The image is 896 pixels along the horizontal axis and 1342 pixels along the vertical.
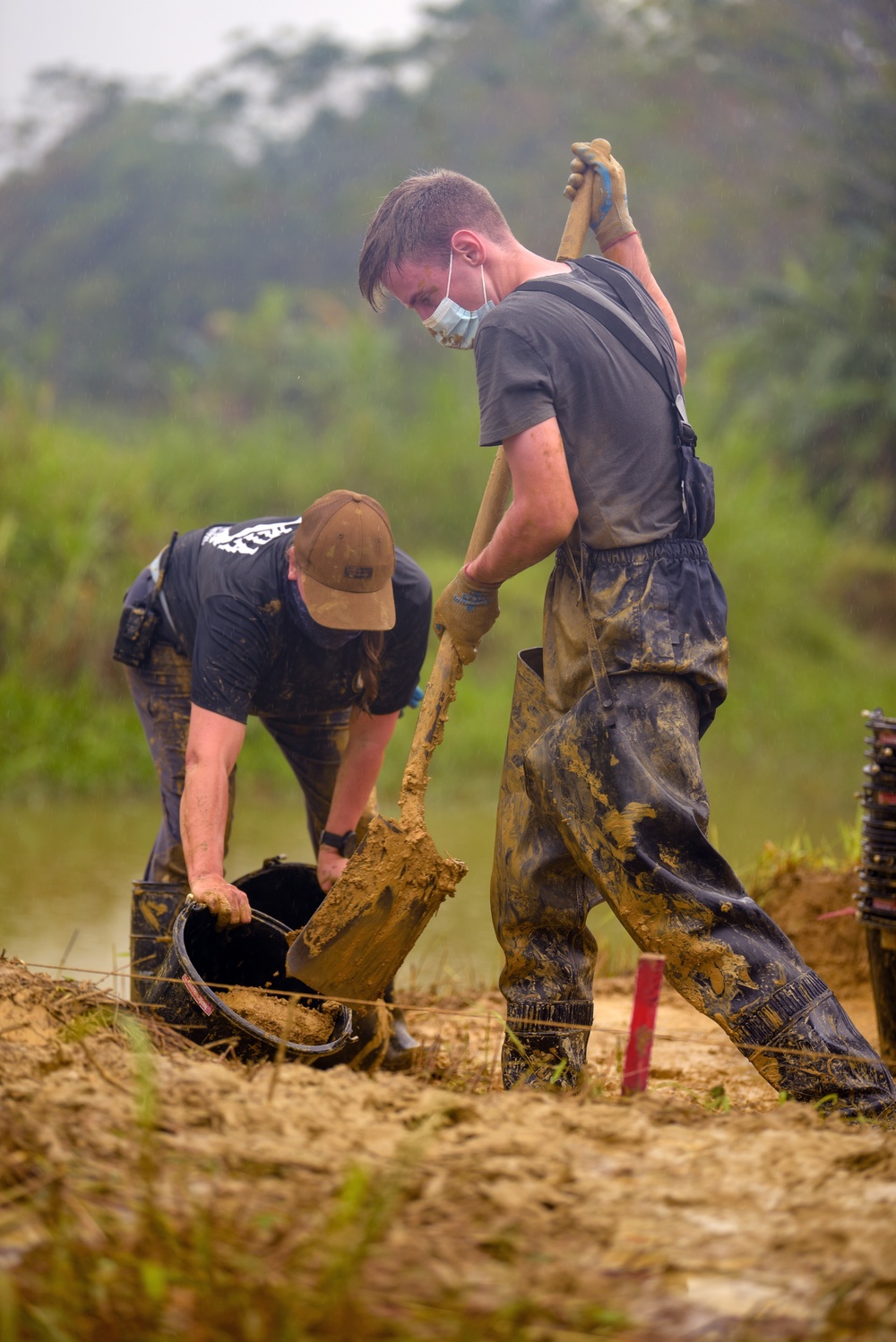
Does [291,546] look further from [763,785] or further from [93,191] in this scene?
[93,191]

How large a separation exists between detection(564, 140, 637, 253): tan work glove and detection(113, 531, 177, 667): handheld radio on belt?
4.45 feet

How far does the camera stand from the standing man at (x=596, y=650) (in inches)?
93.6

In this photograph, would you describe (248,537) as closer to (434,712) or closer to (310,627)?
(310,627)

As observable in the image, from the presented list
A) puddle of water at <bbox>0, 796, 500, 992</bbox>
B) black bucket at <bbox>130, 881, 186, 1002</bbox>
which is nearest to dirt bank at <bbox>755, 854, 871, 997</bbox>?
puddle of water at <bbox>0, 796, 500, 992</bbox>

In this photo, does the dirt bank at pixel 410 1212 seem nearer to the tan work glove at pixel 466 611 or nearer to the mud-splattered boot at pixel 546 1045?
the mud-splattered boot at pixel 546 1045

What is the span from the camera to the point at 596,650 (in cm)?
253

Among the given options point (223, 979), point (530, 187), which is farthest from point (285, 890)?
point (530, 187)

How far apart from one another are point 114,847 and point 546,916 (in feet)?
13.9

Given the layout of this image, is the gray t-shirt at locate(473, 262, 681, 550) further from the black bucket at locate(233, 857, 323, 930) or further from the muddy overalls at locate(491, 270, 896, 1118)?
the black bucket at locate(233, 857, 323, 930)

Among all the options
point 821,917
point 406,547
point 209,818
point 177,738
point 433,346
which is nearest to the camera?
point 209,818

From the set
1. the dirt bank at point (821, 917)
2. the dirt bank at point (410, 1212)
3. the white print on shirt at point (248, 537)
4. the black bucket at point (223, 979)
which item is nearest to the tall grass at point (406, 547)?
the dirt bank at point (821, 917)

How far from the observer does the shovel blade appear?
276 centimetres

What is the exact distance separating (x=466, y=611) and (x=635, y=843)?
0.68 metres

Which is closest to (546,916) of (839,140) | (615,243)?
(615,243)
